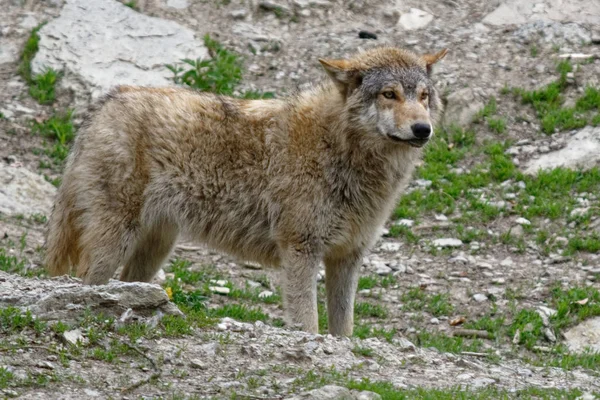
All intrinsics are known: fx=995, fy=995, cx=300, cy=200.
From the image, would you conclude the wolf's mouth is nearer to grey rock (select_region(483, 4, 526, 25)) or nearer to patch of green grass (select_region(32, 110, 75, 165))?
patch of green grass (select_region(32, 110, 75, 165))

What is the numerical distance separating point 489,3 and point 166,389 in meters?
10.6

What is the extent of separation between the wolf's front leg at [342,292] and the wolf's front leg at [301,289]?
1.63 ft

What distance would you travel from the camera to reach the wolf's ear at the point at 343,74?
862 cm

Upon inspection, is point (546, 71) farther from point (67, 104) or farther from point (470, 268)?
point (67, 104)

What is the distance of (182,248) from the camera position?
11.3 metres

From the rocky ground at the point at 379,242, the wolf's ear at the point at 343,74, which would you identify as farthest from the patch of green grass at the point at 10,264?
the wolf's ear at the point at 343,74

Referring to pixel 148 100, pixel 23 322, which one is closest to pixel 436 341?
pixel 148 100

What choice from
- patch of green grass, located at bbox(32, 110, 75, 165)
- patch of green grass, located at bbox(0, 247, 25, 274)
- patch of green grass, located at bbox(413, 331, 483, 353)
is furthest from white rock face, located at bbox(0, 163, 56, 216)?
A: patch of green grass, located at bbox(413, 331, 483, 353)

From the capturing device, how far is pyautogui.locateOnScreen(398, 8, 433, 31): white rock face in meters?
14.7

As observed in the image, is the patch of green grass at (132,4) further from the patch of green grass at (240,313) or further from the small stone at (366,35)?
the patch of green grass at (240,313)

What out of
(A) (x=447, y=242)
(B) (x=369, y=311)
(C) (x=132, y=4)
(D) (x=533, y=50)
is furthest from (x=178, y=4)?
(B) (x=369, y=311)

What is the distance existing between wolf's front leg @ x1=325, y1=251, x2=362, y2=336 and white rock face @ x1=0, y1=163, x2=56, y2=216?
3.92 m

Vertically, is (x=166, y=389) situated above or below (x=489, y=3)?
below

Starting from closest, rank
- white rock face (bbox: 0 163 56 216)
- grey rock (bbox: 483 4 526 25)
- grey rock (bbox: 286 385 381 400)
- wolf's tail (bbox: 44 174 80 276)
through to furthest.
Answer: grey rock (bbox: 286 385 381 400) < wolf's tail (bbox: 44 174 80 276) < white rock face (bbox: 0 163 56 216) < grey rock (bbox: 483 4 526 25)
